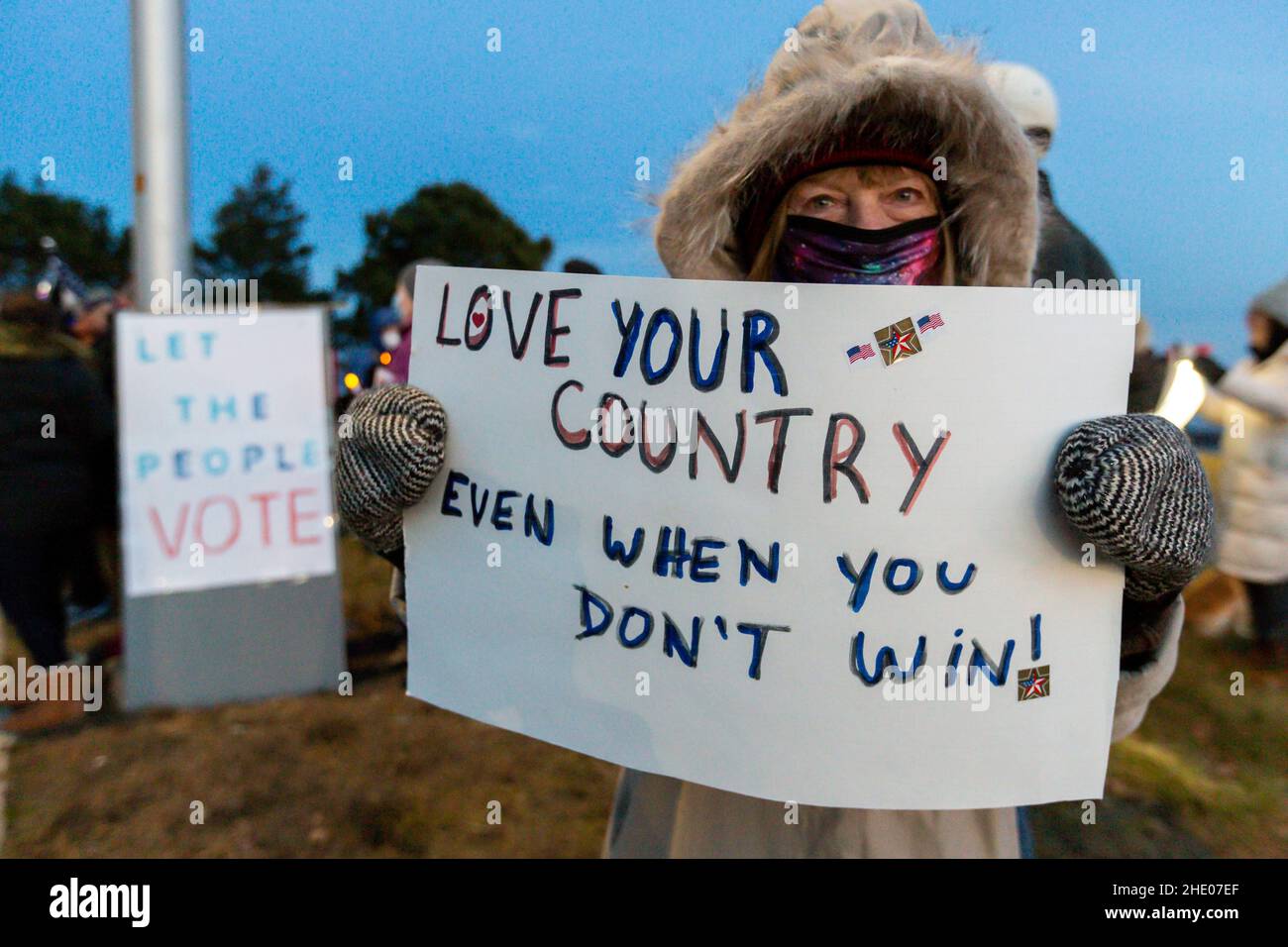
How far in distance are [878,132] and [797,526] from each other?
2.26 feet

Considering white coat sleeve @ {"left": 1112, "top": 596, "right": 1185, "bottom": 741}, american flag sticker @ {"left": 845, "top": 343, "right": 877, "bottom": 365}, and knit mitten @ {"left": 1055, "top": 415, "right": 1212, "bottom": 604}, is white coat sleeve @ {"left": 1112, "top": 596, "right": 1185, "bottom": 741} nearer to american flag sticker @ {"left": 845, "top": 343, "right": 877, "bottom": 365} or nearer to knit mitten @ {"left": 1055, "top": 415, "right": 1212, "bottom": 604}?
knit mitten @ {"left": 1055, "top": 415, "right": 1212, "bottom": 604}

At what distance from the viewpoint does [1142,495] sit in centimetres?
109

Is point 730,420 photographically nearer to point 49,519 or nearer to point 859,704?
point 859,704

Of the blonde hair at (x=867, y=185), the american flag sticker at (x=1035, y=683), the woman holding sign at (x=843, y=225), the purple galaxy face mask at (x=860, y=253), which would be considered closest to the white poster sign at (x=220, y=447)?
the woman holding sign at (x=843, y=225)

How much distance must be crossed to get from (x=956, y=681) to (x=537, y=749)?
2743mm

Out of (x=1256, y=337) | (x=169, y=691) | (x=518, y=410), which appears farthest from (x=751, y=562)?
(x=1256, y=337)

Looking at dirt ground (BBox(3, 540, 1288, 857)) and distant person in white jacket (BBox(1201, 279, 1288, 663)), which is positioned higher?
distant person in white jacket (BBox(1201, 279, 1288, 663))

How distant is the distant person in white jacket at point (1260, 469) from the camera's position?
13.8ft

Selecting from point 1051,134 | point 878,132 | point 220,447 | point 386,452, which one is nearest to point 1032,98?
point 1051,134

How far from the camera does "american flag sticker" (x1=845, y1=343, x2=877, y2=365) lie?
4.13 ft

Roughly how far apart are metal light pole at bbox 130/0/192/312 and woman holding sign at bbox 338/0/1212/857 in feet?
8.58

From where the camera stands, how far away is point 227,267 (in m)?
6.61

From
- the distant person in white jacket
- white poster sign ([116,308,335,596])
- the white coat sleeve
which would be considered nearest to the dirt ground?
the distant person in white jacket

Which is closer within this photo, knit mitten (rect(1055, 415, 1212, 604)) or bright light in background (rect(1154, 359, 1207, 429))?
knit mitten (rect(1055, 415, 1212, 604))
